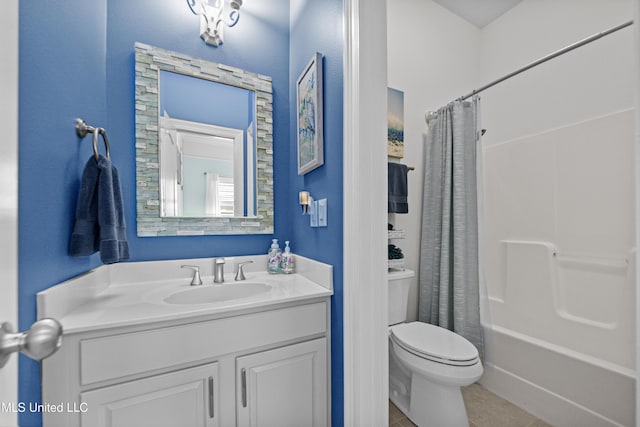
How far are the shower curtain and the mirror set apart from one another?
1132 mm

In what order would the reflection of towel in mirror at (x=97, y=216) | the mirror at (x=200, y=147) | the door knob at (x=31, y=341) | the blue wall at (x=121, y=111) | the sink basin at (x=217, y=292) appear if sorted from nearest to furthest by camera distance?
the door knob at (x=31, y=341), the blue wall at (x=121, y=111), the reflection of towel in mirror at (x=97, y=216), the sink basin at (x=217, y=292), the mirror at (x=200, y=147)

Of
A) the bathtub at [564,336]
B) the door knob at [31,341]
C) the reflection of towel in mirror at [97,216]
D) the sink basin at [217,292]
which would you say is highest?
the reflection of towel in mirror at [97,216]

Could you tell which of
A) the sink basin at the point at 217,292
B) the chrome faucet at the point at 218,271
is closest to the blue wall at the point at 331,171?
the sink basin at the point at 217,292

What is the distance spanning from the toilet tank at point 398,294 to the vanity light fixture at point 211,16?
1.67 metres

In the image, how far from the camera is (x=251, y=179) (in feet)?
5.06

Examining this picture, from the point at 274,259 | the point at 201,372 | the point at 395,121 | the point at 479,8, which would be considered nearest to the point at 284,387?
the point at 201,372

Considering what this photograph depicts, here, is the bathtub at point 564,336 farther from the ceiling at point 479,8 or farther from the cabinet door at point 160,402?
the ceiling at point 479,8

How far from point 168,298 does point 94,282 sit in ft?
0.95

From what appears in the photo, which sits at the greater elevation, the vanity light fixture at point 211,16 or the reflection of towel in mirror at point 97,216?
the vanity light fixture at point 211,16

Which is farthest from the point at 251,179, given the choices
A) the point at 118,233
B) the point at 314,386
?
the point at 314,386

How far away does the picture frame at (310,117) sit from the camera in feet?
3.95

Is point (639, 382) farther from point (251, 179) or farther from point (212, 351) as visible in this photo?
point (251, 179)

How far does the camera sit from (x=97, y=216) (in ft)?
3.19

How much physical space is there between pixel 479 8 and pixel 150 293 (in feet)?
9.81
